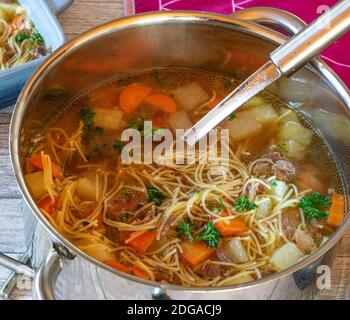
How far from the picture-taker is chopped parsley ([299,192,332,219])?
1.34m

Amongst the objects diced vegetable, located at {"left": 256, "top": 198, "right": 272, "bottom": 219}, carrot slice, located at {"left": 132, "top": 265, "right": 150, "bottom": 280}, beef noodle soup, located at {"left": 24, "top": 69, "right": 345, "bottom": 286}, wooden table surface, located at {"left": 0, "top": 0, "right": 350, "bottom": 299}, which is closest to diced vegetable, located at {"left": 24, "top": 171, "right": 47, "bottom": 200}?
beef noodle soup, located at {"left": 24, "top": 69, "right": 345, "bottom": 286}

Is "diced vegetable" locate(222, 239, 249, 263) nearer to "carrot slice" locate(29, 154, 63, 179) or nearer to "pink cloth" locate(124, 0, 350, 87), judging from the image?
"carrot slice" locate(29, 154, 63, 179)

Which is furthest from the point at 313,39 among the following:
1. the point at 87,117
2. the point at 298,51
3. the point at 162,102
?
the point at 87,117

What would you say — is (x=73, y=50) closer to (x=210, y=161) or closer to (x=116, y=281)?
(x=210, y=161)

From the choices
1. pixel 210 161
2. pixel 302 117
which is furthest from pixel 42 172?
pixel 302 117

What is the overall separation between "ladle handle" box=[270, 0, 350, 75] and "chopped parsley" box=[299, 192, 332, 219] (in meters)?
0.30

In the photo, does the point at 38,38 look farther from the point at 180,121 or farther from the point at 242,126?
the point at 242,126

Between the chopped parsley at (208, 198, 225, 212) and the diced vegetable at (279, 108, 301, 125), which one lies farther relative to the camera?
the diced vegetable at (279, 108, 301, 125)

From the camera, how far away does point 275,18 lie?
139cm

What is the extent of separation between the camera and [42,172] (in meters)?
1.31

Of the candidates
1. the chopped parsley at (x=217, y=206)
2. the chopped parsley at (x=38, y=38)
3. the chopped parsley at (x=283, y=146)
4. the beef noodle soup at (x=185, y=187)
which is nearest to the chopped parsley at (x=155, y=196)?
the beef noodle soup at (x=185, y=187)

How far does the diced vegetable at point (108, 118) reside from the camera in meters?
1.47

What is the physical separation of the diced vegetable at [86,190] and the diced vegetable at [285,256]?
40 centimetres

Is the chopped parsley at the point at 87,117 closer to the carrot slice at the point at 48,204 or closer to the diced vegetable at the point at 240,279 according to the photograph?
the carrot slice at the point at 48,204
